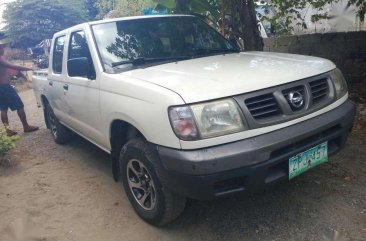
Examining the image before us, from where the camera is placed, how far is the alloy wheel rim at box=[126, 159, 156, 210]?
2.96m

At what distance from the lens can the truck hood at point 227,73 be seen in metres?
2.48

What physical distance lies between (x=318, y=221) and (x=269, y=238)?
1.51 ft

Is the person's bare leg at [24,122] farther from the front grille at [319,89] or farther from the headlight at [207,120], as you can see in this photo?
the front grille at [319,89]

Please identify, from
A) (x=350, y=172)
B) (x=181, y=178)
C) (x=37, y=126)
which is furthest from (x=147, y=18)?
(x=37, y=126)

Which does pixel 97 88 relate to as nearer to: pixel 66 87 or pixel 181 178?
pixel 66 87

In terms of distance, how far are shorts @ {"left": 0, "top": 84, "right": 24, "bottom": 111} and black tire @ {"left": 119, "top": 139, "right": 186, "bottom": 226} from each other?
425 cm

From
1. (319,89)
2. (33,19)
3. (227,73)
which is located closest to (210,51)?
(227,73)

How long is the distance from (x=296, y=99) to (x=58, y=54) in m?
3.50

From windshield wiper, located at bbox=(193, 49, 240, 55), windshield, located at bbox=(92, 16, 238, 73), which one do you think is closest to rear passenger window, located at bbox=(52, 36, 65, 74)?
windshield, located at bbox=(92, 16, 238, 73)

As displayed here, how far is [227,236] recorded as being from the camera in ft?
9.34

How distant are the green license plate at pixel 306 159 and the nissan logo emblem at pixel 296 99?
1.17ft

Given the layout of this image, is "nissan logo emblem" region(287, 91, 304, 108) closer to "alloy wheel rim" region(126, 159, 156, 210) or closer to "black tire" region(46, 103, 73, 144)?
"alloy wheel rim" region(126, 159, 156, 210)

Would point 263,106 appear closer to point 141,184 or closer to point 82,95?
point 141,184

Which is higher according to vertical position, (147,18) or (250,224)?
(147,18)
